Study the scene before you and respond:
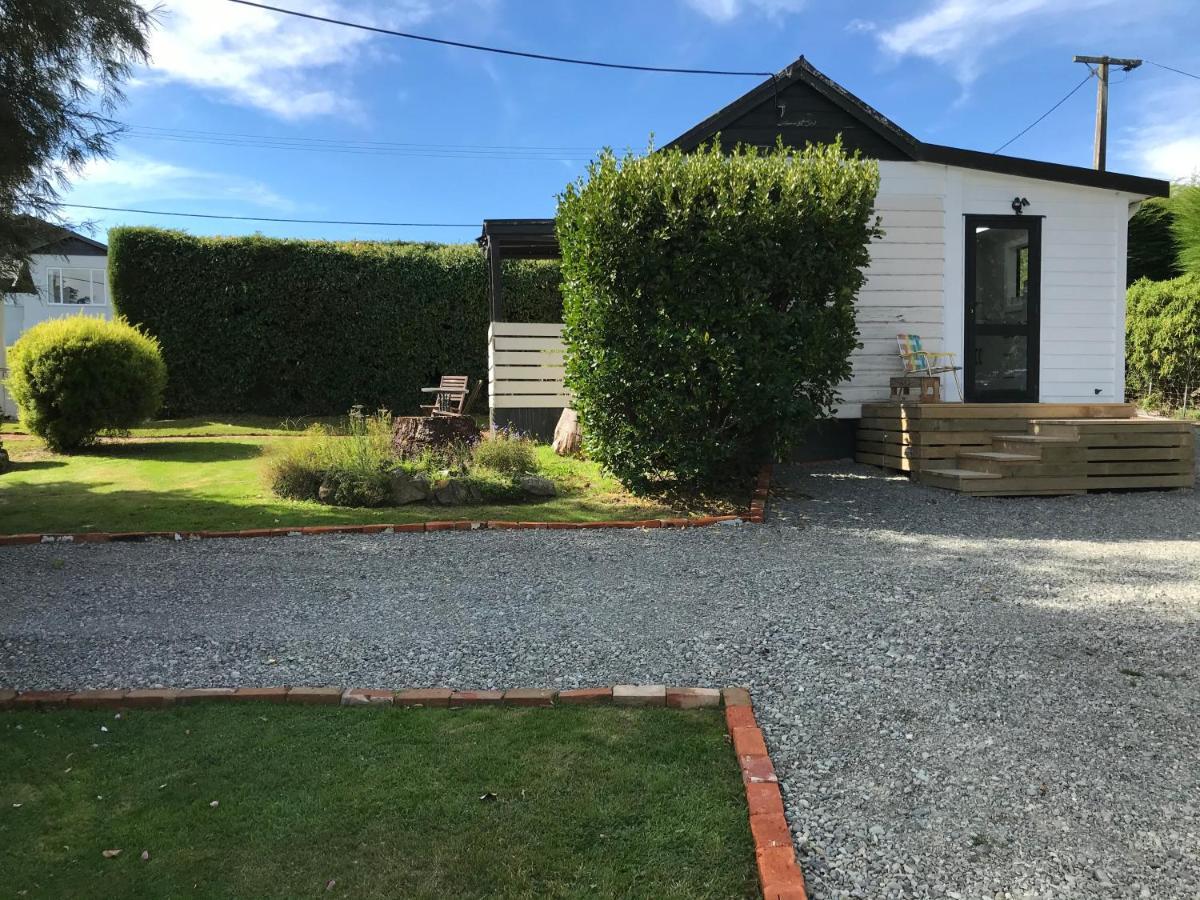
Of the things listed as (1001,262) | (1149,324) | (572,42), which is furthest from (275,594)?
(1149,324)

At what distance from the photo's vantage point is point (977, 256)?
34.0 feet

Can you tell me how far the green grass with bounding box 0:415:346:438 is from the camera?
45.4 ft

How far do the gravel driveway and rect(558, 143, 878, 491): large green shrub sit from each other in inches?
40.2

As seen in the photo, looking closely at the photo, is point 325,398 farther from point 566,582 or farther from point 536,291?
point 566,582

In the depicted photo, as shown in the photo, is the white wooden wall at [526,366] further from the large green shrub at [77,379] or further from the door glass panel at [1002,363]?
the door glass panel at [1002,363]

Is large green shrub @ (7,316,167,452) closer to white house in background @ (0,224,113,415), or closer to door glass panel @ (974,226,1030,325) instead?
door glass panel @ (974,226,1030,325)

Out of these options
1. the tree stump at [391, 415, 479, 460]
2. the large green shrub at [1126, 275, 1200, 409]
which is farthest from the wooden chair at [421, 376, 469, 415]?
the large green shrub at [1126, 275, 1200, 409]

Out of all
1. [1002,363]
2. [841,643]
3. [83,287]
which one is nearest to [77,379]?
[841,643]

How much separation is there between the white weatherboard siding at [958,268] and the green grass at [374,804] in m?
8.18

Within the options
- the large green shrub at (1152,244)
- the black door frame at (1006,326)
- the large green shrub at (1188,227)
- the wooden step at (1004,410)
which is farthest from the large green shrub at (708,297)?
the large green shrub at (1152,244)

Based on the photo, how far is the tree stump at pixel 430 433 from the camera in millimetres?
9120

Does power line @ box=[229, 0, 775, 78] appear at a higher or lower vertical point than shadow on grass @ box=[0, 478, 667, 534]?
higher

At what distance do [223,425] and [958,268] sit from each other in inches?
493

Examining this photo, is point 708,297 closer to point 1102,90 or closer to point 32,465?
point 32,465
